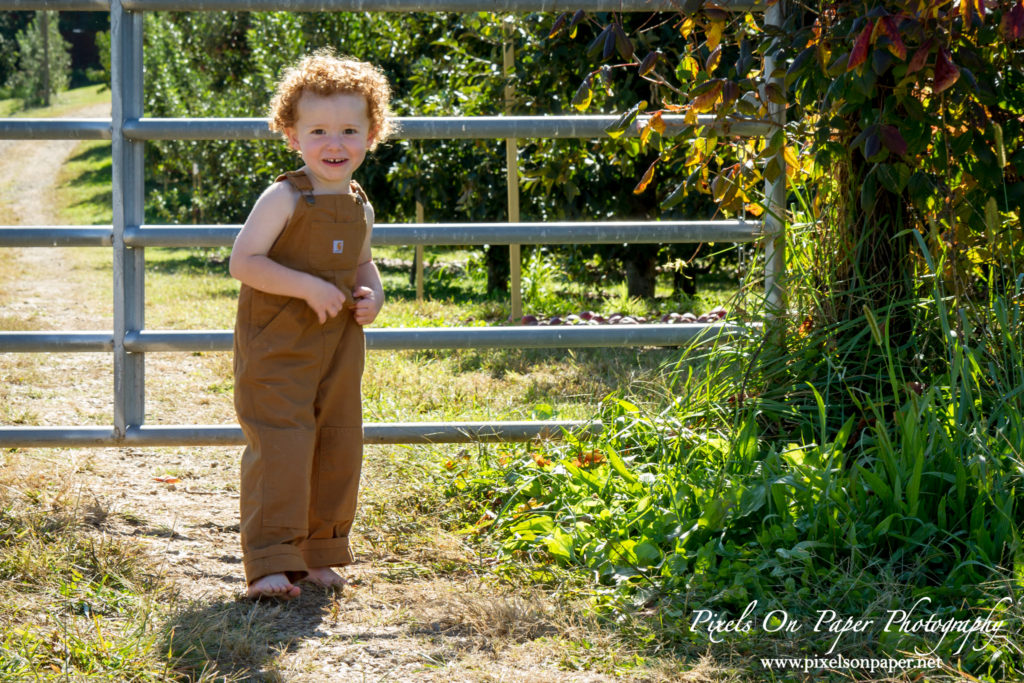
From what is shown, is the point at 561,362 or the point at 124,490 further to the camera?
the point at 561,362

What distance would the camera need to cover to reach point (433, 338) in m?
3.07

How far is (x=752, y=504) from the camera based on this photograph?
7.77 ft

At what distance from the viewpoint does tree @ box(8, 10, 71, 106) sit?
119ft

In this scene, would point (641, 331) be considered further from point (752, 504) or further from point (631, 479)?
point (752, 504)

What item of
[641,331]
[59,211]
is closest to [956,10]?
[641,331]

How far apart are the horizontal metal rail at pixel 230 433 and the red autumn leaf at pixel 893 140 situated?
4.01 ft

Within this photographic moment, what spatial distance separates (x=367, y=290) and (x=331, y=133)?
Result: 40cm

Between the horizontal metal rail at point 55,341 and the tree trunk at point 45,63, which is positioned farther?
the tree trunk at point 45,63

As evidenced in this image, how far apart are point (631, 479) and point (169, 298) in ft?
21.8

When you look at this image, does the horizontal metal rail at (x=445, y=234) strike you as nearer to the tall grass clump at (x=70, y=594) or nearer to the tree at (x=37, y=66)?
the tall grass clump at (x=70, y=594)

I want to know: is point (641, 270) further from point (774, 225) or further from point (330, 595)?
point (330, 595)

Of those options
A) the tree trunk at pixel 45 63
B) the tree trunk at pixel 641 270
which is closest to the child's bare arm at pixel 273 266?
the tree trunk at pixel 641 270

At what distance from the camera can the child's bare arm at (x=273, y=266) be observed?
7.97 ft

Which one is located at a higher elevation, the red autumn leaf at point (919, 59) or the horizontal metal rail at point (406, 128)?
the red autumn leaf at point (919, 59)
